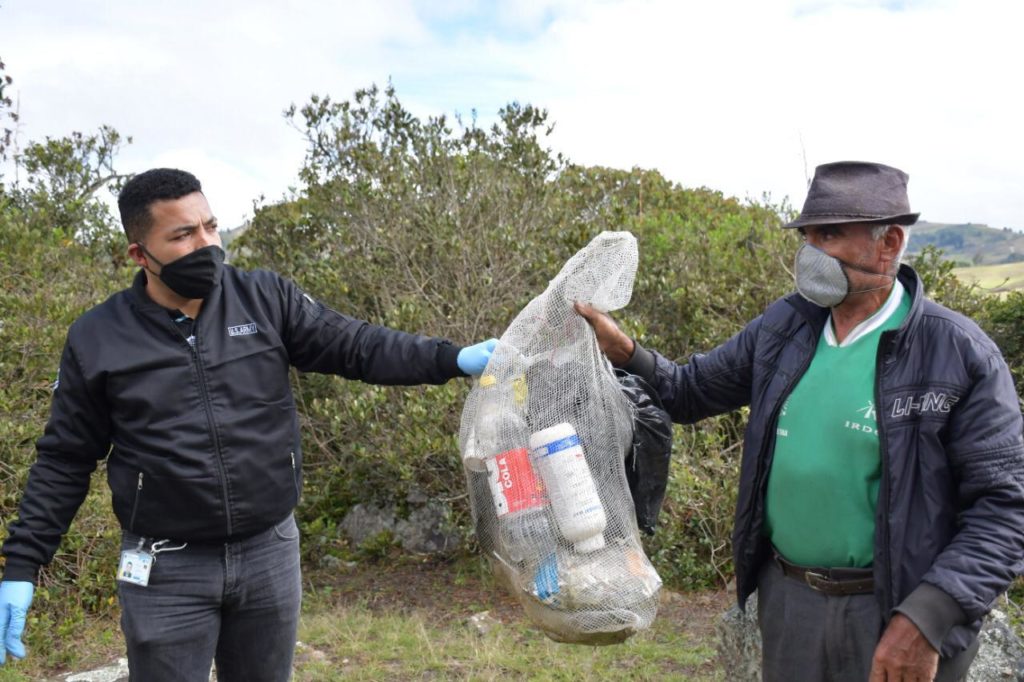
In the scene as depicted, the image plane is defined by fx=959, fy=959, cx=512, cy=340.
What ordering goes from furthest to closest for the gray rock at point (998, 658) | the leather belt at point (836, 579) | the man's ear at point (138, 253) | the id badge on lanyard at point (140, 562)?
1. the gray rock at point (998, 658)
2. the man's ear at point (138, 253)
3. the id badge on lanyard at point (140, 562)
4. the leather belt at point (836, 579)

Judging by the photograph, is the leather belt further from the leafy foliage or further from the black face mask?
the leafy foliage

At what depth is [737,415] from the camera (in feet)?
19.9

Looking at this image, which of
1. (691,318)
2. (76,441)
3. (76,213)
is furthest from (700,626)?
(76,213)

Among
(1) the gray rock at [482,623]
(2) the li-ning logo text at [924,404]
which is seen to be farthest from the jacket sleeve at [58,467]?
(1) the gray rock at [482,623]

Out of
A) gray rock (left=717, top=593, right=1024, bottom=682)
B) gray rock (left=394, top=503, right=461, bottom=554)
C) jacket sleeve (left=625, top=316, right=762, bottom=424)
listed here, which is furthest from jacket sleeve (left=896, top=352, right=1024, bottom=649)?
gray rock (left=394, top=503, right=461, bottom=554)

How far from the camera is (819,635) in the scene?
7.65ft

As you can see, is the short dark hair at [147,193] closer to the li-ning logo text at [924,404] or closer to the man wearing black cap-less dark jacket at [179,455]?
the man wearing black cap-less dark jacket at [179,455]

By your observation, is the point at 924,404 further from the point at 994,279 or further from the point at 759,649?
the point at 994,279

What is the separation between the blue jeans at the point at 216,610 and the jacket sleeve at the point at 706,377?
1146mm

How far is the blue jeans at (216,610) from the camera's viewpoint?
8.09 ft

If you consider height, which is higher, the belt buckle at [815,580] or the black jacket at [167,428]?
the black jacket at [167,428]

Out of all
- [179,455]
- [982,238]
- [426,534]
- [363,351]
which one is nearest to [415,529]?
[426,534]

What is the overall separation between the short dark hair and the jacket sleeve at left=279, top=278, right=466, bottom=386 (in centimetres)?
41

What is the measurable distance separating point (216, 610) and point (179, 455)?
451mm
